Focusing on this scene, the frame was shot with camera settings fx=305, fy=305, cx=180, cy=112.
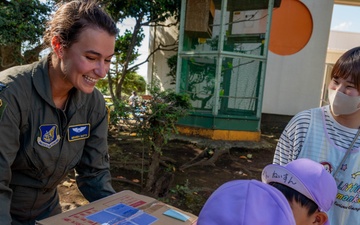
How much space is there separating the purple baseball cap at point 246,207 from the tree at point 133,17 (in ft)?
18.3

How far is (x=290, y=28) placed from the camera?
305 inches

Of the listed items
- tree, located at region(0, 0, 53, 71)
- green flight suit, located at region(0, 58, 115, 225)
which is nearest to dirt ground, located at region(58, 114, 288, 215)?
tree, located at region(0, 0, 53, 71)

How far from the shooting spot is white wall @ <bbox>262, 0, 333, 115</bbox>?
7.77 m

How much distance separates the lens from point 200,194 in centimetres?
358

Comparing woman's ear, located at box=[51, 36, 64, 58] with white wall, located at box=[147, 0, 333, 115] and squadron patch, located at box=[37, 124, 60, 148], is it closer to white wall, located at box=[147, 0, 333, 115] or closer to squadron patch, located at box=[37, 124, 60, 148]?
squadron patch, located at box=[37, 124, 60, 148]

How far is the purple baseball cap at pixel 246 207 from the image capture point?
752 mm

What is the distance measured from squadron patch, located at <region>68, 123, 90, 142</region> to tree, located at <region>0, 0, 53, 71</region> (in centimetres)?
241

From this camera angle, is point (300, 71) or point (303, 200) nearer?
point (303, 200)

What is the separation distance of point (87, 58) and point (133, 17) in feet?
19.3

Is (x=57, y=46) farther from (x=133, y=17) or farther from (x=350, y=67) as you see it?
(x=133, y=17)

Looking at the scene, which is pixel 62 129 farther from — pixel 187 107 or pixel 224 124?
pixel 224 124

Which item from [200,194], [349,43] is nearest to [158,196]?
[200,194]

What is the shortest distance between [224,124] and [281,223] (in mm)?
5195

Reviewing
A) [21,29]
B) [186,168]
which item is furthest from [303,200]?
[21,29]
